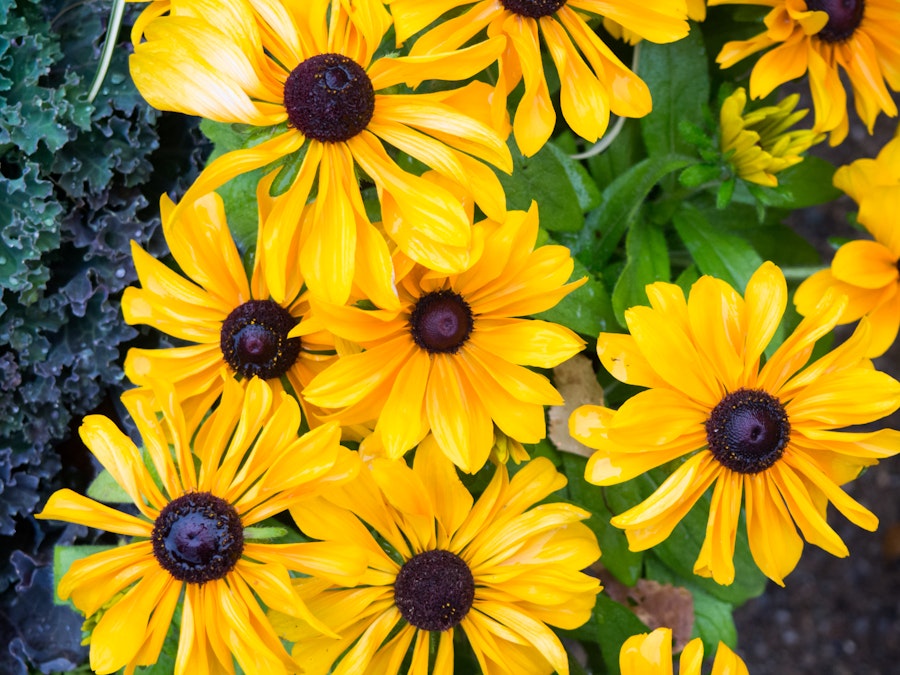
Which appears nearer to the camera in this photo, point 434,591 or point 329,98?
point 329,98

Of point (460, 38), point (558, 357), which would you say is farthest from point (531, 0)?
point (558, 357)

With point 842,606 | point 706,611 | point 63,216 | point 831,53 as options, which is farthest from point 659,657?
point 842,606

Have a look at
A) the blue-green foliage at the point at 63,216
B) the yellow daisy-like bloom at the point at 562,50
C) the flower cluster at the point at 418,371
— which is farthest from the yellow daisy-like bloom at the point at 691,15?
the blue-green foliage at the point at 63,216

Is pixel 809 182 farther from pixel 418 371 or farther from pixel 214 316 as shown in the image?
pixel 214 316

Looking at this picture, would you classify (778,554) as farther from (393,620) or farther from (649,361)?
(393,620)

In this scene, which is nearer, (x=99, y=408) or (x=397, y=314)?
(x=397, y=314)

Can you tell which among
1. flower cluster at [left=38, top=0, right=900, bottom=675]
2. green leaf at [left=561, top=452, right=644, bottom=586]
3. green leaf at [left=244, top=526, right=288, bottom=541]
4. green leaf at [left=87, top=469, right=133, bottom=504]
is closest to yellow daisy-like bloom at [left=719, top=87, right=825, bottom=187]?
flower cluster at [left=38, top=0, right=900, bottom=675]

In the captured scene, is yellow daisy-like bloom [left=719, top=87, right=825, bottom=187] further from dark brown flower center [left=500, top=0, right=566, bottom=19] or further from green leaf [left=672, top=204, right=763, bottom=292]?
dark brown flower center [left=500, top=0, right=566, bottom=19]

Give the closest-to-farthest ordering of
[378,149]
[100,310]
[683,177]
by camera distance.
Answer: [378,149]
[683,177]
[100,310]
